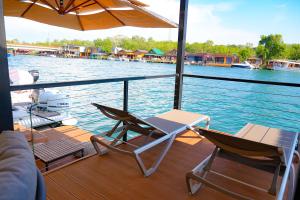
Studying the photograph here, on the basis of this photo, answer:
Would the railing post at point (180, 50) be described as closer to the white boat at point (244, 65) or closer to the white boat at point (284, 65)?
the white boat at point (284, 65)

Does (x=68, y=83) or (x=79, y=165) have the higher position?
(x=68, y=83)

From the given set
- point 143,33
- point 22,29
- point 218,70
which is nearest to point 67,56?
point 22,29

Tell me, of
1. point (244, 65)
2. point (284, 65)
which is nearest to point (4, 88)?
point (284, 65)

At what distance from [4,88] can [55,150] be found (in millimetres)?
1911

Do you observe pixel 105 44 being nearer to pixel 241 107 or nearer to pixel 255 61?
pixel 255 61

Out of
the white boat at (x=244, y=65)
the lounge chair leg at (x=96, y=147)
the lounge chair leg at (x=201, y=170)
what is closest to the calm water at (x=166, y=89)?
the white boat at (x=244, y=65)

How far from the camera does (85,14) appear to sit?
11.9 ft

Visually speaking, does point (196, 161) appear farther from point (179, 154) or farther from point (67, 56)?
point (67, 56)

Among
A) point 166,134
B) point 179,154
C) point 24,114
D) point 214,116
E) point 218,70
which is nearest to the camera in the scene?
point 166,134

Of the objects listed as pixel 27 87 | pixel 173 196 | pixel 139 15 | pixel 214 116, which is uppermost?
pixel 139 15

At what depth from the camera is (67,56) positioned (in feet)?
71.1

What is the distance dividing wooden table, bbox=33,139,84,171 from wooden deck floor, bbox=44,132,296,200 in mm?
1064

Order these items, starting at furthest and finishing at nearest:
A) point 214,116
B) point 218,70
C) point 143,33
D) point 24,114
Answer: point 143,33
point 218,70
point 214,116
point 24,114

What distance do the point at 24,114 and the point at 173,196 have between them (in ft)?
22.0
